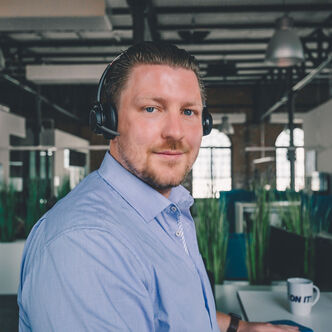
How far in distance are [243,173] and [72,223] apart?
42.0 ft

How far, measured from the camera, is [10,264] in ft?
12.3

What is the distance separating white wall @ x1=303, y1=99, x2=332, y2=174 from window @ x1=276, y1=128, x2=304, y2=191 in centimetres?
31

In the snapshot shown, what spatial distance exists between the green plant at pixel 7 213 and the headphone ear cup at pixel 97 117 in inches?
105

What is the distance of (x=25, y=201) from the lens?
378 centimetres

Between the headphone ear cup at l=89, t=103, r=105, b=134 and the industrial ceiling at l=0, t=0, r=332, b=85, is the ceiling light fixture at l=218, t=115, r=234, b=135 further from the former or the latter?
the headphone ear cup at l=89, t=103, r=105, b=134

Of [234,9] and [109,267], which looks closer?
[109,267]

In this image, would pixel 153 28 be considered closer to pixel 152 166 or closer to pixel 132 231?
pixel 152 166

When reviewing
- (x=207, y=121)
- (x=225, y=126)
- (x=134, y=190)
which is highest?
(x=225, y=126)

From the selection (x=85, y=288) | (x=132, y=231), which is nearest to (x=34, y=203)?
(x=132, y=231)

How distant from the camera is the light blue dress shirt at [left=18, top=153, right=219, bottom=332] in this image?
69 cm

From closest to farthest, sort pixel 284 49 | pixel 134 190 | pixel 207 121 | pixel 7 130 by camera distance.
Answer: pixel 134 190, pixel 207 121, pixel 284 49, pixel 7 130

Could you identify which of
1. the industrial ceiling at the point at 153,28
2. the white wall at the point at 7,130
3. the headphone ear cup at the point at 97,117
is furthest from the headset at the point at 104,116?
the white wall at the point at 7,130

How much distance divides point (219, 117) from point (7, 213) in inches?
350

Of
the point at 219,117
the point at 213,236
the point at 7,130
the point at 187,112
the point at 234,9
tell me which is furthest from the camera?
the point at 219,117
